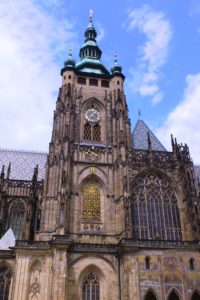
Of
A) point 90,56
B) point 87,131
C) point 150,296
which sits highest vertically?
point 90,56

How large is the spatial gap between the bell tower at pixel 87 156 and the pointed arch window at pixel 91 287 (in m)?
3.97

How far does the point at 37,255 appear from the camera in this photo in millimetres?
28500

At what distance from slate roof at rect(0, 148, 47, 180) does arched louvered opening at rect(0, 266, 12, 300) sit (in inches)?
567

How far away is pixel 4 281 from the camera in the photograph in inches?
1147

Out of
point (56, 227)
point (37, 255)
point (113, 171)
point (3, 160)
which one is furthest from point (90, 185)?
point (3, 160)

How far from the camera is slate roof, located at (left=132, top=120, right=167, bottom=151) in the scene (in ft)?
128

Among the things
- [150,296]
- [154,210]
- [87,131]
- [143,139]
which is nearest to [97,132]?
[87,131]

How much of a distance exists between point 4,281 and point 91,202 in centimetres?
989

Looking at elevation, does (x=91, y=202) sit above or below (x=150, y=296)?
above

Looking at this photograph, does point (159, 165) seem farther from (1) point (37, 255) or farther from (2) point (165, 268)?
(1) point (37, 255)

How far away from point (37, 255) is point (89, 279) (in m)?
4.54

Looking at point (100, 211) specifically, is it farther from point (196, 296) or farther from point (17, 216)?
point (196, 296)

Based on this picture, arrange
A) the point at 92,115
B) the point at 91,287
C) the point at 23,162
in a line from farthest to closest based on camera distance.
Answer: the point at 23,162, the point at 92,115, the point at 91,287

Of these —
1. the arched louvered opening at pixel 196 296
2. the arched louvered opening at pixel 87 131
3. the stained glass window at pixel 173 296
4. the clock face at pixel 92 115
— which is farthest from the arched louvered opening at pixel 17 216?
the arched louvered opening at pixel 196 296
